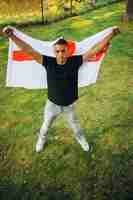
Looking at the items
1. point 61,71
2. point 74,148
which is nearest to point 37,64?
point 61,71

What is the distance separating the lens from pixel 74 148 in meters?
6.32

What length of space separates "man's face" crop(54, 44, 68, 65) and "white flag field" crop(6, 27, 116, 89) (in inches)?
17.3

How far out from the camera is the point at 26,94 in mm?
8680

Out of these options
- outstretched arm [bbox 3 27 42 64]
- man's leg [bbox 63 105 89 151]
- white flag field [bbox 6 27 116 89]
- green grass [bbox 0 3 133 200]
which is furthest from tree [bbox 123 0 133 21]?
outstretched arm [bbox 3 27 42 64]

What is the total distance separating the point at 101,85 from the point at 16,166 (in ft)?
12.8

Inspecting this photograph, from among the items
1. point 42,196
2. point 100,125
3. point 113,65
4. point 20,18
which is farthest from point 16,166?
point 20,18

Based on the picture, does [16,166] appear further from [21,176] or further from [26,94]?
[26,94]

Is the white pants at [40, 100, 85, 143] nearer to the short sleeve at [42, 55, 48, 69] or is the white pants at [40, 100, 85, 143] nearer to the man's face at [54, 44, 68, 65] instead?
the short sleeve at [42, 55, 48, 69]

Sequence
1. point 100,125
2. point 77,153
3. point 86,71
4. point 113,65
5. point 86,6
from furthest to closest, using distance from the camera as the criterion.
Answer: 1. point 86,6
2. point 113,65
3. point 100,125
4. point 77,153
5. point 86,71

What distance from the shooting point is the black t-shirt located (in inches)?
199

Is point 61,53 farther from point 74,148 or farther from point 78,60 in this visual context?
point 74,148

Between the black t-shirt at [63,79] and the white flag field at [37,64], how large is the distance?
0.33m

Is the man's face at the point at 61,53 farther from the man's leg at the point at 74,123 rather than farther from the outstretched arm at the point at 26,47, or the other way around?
the man's leg at the point at 74,123

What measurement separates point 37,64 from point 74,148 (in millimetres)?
1879
